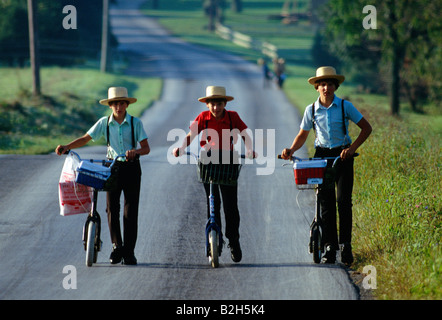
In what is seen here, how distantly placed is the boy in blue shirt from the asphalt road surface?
0.31m

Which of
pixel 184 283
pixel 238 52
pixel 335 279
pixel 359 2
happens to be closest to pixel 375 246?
pixel 335 279

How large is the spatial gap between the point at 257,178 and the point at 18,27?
32.7m

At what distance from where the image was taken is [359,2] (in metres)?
32.2

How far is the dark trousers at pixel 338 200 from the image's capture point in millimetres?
7898

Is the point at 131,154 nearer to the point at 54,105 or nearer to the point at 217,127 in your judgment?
the point at 217,127

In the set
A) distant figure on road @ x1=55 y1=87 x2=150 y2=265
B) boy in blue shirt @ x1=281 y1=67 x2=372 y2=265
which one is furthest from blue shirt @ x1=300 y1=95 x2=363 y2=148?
distant figure on road @ x1=55 y1=87 x2=150 y2=265

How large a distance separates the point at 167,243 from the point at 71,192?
1.64 metres

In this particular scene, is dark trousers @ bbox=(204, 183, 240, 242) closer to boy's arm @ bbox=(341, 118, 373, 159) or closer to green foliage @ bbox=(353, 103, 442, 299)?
boy's arm @ bbox=(341, 118, 373, 159)

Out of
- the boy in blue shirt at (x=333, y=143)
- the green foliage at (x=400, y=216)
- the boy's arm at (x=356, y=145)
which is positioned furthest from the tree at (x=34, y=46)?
the boy's arm at (x=356, y=145)

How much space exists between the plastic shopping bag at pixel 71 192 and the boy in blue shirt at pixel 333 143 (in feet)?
7.50

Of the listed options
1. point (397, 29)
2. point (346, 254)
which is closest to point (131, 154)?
point (346, 254)

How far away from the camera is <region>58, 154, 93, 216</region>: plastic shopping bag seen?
25.8ft

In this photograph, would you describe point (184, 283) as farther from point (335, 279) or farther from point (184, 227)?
Result: point (184, 227)

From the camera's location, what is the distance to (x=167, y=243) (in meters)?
9.03
